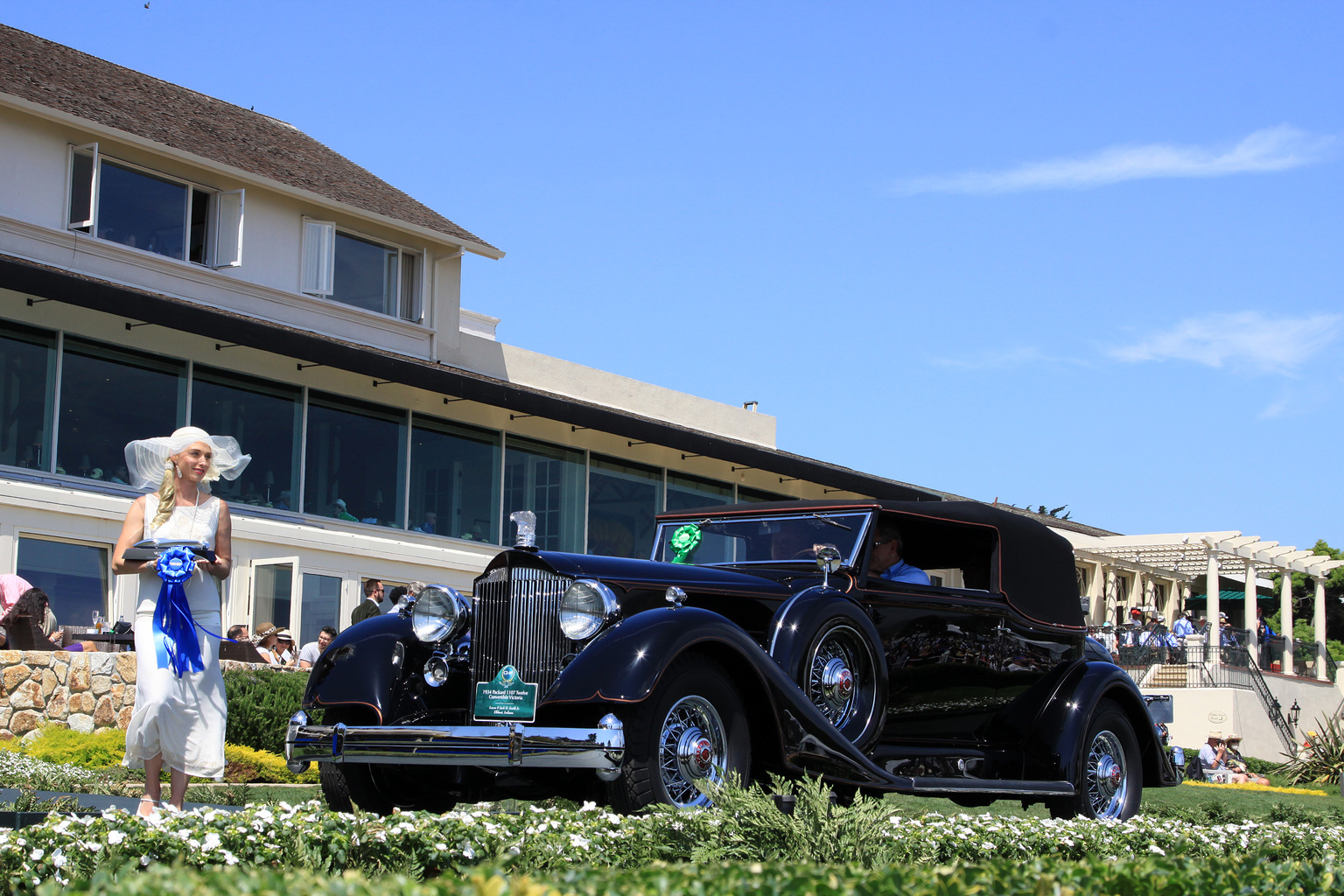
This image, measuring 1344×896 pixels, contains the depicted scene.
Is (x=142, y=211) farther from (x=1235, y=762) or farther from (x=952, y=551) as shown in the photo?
(x=1235, y=762)

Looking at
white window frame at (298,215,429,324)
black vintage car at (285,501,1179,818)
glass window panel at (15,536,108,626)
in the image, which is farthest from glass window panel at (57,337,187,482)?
black vintage car at (285,501,1179,818)

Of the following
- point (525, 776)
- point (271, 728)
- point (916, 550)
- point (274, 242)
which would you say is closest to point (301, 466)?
point (274, 242)

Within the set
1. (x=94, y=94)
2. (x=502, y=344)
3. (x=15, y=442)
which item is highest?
(x=94, y=94)

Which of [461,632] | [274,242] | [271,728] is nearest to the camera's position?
[461,632]

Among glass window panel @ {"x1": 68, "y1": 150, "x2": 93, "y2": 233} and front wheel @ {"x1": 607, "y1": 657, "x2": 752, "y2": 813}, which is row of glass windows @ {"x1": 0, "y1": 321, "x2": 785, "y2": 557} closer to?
glass window panel @ {"x1": 68, "y1": 150, "x2": 93, "y2": 233}

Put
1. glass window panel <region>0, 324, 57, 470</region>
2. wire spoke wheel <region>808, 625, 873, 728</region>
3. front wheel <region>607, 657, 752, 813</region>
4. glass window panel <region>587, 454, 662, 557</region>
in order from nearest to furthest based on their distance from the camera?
front wheel <region>607, 657, 752, 813</region> < wire spoke wheel <region>808, 625, 873, 728</region> < glass window panel <region>0, 324, 57, 470</region> < glass window panel <region>587, 454, 662, 557</region>

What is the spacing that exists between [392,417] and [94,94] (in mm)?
6052

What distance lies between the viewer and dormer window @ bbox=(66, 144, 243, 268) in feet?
59.2

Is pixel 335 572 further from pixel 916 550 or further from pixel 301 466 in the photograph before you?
pixel 916 550

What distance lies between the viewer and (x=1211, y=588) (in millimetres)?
32844

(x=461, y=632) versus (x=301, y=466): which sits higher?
(x=301, y=466)

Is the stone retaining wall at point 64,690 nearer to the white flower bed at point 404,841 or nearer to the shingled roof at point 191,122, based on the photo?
the white flower bed at point 404,841

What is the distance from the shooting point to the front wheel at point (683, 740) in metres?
5.80

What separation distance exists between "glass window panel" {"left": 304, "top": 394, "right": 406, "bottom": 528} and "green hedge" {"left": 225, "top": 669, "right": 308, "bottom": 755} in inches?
321
